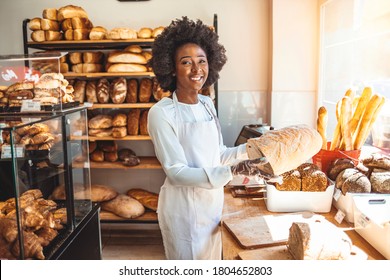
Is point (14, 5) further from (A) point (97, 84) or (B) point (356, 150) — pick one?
(B) point (356, 150)

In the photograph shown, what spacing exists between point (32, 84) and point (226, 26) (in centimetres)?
149

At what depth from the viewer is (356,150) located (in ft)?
4.96

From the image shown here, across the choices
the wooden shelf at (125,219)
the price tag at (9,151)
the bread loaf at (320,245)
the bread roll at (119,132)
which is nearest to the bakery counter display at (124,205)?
the wooden shelf at (125,219)

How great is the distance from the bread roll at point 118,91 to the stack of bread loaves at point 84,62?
0.58 ft

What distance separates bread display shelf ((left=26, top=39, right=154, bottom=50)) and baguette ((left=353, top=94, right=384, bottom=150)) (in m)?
1.43

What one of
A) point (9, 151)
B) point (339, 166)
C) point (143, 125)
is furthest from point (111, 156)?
point (339, 166)

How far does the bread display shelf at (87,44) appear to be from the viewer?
95.9 inches

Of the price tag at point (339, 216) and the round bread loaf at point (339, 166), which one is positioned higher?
the round bread loaf at point (339, 166)

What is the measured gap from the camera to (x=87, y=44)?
254cm

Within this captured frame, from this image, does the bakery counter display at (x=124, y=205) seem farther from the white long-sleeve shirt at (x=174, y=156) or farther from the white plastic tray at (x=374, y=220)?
the white plastic tray at (x=374, y=220)

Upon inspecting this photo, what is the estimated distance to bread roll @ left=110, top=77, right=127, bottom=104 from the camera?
253 cm

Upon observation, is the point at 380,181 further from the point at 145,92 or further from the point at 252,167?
the point at 145,92
